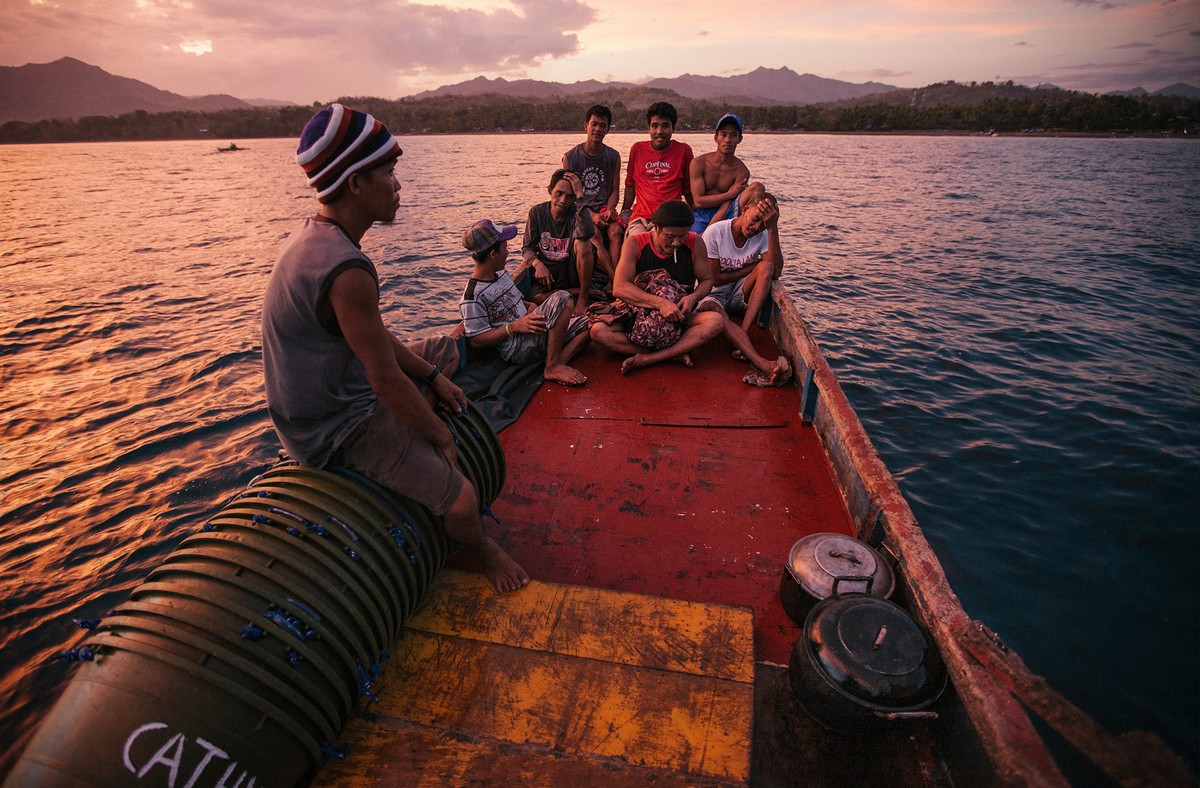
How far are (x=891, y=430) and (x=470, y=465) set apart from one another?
18.7ft

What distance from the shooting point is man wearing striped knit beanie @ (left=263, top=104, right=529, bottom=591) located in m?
2.04

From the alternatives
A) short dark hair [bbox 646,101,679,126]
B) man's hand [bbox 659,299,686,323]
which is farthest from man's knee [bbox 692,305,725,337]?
short dark hair [bbox 646,101,679,126]

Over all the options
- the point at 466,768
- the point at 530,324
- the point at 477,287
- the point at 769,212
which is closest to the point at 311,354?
the point at 466,768

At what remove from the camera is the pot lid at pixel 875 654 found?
7.01ft

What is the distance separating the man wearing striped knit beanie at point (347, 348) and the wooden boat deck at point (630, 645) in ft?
2.14

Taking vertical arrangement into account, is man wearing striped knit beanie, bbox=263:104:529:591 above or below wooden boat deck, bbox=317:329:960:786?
above

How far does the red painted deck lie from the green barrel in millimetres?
982

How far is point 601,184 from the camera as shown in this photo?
707 cm

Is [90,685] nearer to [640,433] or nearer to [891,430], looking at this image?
[640,433]

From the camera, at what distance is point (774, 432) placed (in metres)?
4.39

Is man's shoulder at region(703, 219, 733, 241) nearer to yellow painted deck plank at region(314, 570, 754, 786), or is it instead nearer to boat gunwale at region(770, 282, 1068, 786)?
boat gunwale at region(770, 282, 1068, 786)

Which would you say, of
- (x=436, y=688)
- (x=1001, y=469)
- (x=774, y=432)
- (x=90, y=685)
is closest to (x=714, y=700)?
(x=436, y=688)

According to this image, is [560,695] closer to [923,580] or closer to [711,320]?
[923,580]

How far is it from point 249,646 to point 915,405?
754 cm
